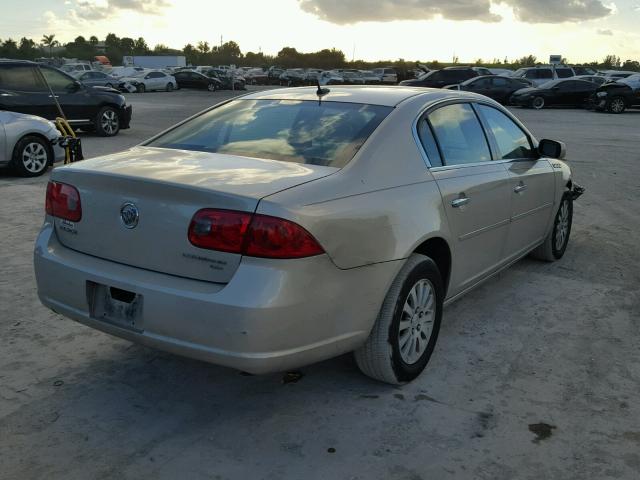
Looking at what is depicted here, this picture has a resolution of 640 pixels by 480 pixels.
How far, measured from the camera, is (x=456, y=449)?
9.75 ft

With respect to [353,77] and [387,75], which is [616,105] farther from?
[353,77]

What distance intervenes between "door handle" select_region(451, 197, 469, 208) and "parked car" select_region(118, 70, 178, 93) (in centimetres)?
3946

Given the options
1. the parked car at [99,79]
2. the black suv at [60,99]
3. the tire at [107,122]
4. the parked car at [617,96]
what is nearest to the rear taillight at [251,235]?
the black suv at [60,99]

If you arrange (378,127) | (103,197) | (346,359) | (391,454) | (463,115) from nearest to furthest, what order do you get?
(391,454)
(103,197)
(378,127)
(346,359)
(463,115)

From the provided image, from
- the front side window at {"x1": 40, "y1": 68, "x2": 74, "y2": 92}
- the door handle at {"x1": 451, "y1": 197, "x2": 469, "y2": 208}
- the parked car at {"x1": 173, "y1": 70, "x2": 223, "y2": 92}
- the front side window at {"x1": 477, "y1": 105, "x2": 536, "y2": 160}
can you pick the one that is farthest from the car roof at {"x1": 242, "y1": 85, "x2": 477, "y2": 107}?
the parked car at {"x1": 173, "y1": 70, "x2": 223, "y2": 92}

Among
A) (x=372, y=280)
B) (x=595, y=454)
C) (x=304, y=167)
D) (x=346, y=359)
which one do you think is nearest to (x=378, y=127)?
(x=304, y=167)

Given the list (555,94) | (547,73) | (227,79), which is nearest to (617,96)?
(555,94)

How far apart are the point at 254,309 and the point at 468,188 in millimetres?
1888

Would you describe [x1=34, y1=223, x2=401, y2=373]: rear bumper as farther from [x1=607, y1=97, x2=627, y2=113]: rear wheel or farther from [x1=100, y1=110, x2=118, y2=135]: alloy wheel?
[x1=607, y1=97, x2=627, y2=113]: rear wheel

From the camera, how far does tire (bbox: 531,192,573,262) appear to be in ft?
19.2

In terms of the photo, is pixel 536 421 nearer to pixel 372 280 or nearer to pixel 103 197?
pixel 372 280

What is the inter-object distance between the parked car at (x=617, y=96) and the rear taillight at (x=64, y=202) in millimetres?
26486

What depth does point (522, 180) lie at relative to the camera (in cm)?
485

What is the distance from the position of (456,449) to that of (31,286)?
3.54 m
